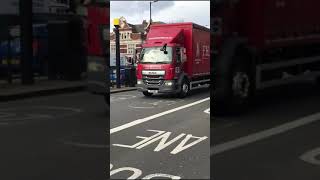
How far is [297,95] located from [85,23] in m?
0.82

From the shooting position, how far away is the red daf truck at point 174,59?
114 cm

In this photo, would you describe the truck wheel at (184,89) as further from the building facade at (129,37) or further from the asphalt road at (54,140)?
the asphalt road at (54,140)

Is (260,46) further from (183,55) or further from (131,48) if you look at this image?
(131,48)

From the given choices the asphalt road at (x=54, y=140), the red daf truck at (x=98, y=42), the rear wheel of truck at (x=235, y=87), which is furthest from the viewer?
the asphalt road at (x=54, y=140)

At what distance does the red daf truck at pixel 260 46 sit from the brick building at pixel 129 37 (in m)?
0.23

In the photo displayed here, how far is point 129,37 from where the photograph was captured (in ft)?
4.09

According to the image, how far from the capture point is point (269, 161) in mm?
1493

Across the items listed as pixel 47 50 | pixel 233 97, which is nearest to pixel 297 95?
pixel 233 97

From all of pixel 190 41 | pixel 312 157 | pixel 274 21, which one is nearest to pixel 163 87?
pixel 190 41

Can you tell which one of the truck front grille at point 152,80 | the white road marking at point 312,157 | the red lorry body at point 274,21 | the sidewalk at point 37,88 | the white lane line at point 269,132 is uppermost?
the red lorry body at point 274,21

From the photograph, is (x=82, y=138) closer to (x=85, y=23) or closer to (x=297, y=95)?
(x=85, y=23)

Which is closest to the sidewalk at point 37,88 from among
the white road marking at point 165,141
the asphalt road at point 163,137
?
the asphalt road at point 163,137

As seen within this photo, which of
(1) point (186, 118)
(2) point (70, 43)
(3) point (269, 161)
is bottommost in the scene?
(3) point (269, 161)

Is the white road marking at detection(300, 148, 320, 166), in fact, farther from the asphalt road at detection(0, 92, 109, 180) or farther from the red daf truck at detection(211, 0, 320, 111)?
the asphalt road at detection(0, 92, 109, 180)
